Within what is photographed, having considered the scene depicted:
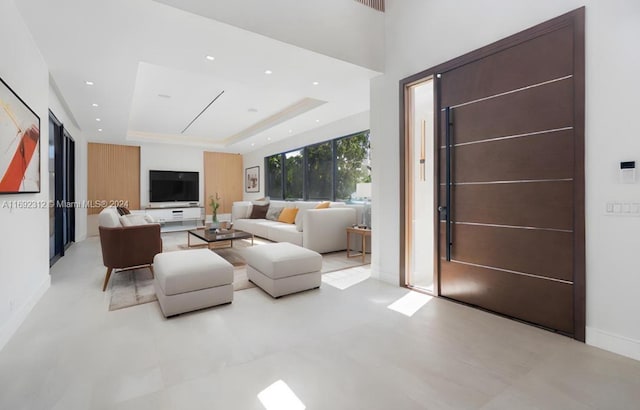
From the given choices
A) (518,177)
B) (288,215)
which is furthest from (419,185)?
(288,215)

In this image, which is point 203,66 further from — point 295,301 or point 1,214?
point 295,301

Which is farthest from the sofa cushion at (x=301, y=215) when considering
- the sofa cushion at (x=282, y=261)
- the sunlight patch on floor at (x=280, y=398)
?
the sunlight patch on floor at (x=280, y=398)

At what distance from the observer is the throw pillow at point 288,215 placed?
670cm

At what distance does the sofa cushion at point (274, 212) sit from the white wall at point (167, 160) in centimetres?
337

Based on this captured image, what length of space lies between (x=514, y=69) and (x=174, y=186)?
9.09 meters

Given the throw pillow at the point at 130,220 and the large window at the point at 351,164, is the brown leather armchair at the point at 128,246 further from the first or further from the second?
the large window at the point at 351,164

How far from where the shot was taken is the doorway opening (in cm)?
358

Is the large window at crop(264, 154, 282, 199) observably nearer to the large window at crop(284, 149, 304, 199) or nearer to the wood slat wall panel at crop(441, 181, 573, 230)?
the large window at crop(284, 149, 304, 199)

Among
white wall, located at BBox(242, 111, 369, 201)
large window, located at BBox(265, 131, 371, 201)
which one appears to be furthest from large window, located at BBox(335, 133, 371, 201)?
white wall, located at BBox(242, 111, 369, 201)

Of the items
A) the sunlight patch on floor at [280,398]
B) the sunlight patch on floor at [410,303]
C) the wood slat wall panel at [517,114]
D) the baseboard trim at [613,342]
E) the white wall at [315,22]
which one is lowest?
the sunlight patch on floor at [280,398]

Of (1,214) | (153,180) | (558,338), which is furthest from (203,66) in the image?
(153,180)

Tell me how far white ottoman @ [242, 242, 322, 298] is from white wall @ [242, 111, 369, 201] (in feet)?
10.6

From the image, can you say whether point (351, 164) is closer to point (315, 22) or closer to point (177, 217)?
point (315, 22)

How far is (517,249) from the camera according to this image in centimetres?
262
